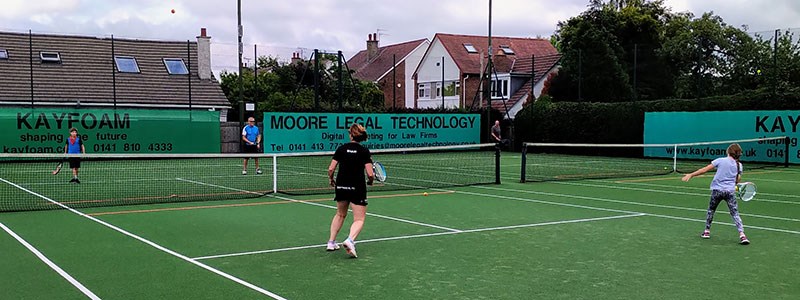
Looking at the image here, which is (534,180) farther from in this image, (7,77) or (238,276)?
(7,77)

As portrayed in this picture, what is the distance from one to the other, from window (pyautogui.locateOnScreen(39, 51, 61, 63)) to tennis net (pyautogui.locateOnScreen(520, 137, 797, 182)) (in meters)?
21.9

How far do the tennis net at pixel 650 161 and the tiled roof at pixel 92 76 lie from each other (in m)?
17.1

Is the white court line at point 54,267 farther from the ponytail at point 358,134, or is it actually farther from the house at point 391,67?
the house at point 391,67

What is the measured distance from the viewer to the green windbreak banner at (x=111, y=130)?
26.2m

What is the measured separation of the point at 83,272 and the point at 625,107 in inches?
1059

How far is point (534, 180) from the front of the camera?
60.6 ft

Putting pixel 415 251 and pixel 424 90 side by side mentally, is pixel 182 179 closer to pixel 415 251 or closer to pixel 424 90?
pixel 415 251

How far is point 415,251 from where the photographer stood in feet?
28.2

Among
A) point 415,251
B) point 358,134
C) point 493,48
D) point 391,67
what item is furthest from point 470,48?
point 358,134

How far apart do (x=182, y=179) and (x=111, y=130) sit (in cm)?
1064

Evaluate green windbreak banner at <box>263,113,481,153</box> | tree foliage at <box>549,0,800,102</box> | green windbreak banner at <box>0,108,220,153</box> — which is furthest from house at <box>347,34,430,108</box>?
green windbreak banner at <box>0,108,220,153</box>

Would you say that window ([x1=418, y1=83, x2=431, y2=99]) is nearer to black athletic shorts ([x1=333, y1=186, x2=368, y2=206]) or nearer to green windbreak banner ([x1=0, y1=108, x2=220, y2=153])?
green windbreak banner ([x1=0, y1=108, x2=220, y2=153])

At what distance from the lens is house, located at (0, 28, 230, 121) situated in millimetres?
31828

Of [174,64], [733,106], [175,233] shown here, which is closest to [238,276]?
[175,233]
